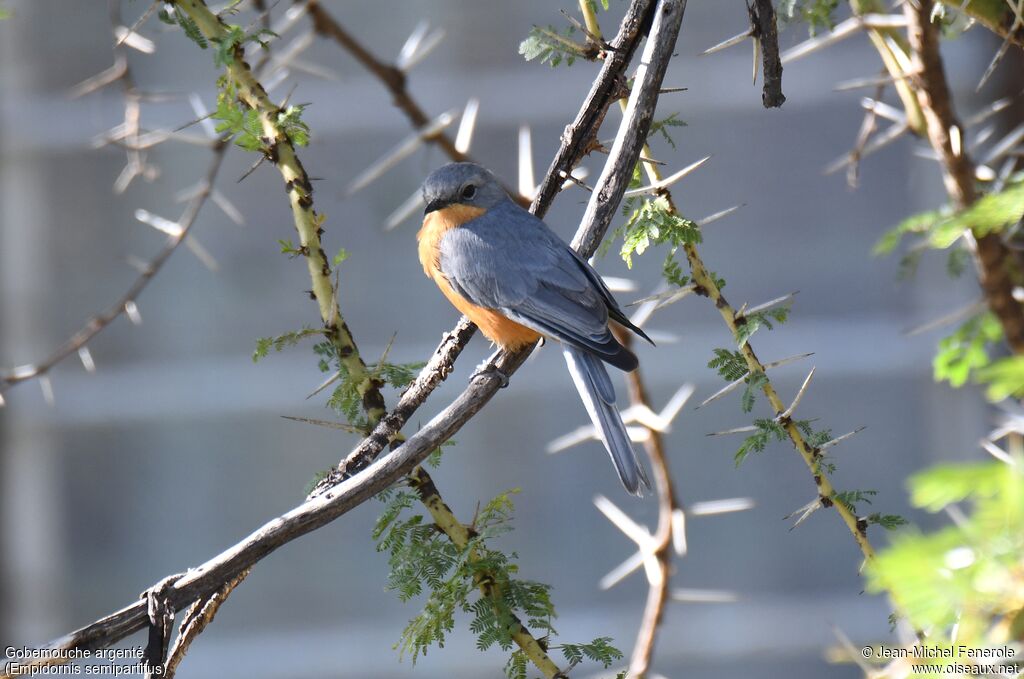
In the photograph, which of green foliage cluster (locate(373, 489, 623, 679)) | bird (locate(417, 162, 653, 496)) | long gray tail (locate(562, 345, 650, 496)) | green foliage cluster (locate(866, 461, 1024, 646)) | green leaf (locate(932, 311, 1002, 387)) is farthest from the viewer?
bird (locate(417, 162, 653, 496))

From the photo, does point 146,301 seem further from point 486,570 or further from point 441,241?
point 486,570

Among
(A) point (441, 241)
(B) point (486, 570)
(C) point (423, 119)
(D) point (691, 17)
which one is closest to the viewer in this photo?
(B) point (486, 570)

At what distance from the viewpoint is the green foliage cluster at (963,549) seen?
73cm

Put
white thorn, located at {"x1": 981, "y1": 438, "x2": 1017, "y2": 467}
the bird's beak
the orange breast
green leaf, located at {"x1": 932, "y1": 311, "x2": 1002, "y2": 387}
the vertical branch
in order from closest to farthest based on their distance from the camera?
white thorn, located at {"x1": 981, "y1": 438, "x2": 1017, "y2": 467} < the vertical branch < green leaf, located at {"x1": 932, "y1": 311, "x2": 1002, "y2": 387} < the orange breast < the bird's beak

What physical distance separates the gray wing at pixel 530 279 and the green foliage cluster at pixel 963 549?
186 cm

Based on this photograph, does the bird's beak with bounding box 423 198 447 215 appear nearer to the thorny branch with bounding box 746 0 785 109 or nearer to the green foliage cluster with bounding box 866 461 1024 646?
the thorny branch with bounding box 746 0 785 109

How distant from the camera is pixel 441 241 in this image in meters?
3.45

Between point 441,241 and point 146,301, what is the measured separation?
3.13 m

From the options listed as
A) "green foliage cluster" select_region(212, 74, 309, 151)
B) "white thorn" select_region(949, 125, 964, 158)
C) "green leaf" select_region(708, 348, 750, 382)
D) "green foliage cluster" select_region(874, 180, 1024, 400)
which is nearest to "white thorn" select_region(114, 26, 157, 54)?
"green foliage cluster" select_region(212, 74, 309, 151)

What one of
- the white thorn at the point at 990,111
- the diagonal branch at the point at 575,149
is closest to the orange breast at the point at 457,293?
the diagonal branch at the point at 575,149

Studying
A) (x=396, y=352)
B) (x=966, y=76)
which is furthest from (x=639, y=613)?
(x=966, y=76)

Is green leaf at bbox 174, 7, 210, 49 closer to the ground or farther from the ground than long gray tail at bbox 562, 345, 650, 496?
farther from the ground

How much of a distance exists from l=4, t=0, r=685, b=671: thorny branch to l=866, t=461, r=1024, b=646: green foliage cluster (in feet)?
2.84

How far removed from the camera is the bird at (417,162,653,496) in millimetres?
2738
